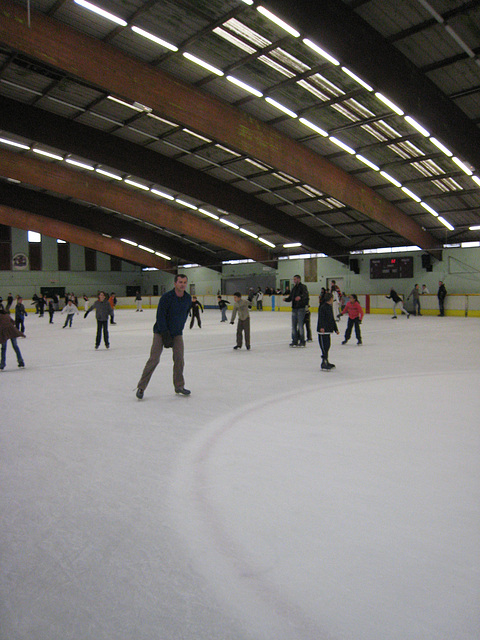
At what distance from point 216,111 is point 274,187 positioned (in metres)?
9.31

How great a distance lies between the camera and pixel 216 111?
16.1 metres

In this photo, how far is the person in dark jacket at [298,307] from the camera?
11.4m

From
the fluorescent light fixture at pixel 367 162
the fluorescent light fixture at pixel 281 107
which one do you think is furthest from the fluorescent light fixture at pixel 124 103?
the fluorescent light fixture at pixel 367 162

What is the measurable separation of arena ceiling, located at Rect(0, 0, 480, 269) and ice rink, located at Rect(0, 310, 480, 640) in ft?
24.9

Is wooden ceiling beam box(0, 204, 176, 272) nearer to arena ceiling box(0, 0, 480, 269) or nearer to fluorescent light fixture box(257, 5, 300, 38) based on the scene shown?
arena ceiling box(0, 0, 480, 269)

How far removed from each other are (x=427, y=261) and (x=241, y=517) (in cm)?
2883

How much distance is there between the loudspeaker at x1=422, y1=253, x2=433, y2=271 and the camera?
2847 centimetres

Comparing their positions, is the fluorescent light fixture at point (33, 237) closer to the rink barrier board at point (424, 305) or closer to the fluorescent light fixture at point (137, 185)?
the rink barrier board at point (424, 305)

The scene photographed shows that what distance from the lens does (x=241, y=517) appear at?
→ 281 centimetres

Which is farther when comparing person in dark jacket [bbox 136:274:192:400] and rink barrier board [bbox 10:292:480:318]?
rink barrier board [bbox 10:292:480:318]

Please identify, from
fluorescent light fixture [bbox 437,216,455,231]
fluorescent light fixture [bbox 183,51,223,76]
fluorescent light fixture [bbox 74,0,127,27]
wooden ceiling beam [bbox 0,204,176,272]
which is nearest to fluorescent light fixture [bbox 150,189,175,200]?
wooden ceiling beam [bbox 0,204,176,272]

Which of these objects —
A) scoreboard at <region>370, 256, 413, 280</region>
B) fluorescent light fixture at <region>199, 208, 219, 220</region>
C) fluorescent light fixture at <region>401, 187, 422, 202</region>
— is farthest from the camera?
fluorescent light fixture at <region>199, 208, 219, 220</region>

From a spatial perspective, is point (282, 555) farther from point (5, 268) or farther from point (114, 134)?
point (5, 268)

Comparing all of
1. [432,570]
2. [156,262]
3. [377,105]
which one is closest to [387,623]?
[432,570]
